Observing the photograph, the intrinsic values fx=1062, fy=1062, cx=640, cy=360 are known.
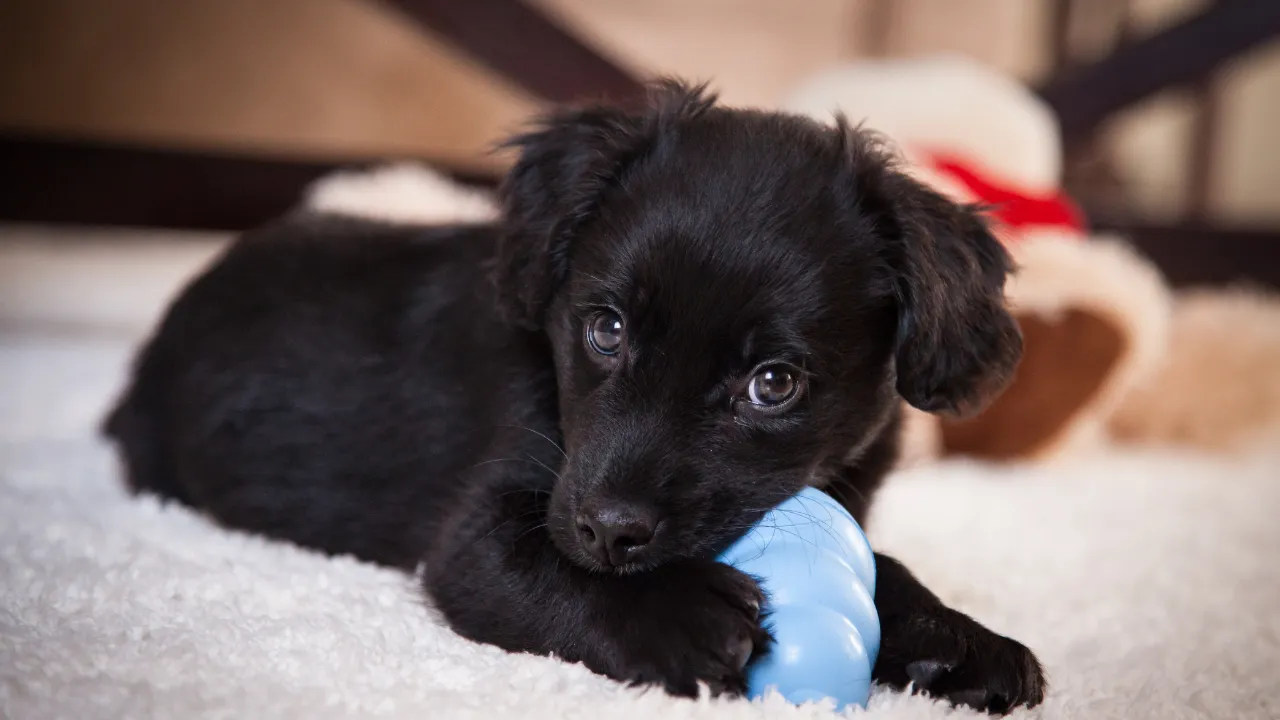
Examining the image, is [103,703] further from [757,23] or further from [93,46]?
[757,23]

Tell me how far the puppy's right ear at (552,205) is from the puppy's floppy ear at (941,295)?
0.40m

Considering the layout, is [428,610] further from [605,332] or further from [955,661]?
[955,661]

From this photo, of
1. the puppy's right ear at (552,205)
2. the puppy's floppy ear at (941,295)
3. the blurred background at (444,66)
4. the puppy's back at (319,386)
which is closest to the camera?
the puppy's floppy ear at (941,295)

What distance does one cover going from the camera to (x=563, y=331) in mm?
1726

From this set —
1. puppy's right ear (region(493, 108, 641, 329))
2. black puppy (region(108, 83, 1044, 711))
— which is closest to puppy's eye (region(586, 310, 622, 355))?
black puppy (region(108, 83, 1044, 711))

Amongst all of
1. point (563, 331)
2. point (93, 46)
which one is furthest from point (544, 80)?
point (93, 46)

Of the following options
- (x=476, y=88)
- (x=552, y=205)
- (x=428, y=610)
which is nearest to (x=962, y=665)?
(x=428, y=610)

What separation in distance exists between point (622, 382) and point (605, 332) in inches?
4.3


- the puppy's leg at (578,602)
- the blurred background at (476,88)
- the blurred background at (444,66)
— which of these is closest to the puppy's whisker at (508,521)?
the puppy's leg at (578,602)

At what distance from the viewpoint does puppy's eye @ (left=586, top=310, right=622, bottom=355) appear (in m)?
1.60

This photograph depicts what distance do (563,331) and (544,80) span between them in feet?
8.64

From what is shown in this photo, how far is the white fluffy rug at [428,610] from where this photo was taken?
127 centimetres

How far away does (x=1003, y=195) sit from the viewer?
3.40m

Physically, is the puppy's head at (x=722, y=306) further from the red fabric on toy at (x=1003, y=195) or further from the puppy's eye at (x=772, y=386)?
the red fabric on toy at (x=1003, y=195)
